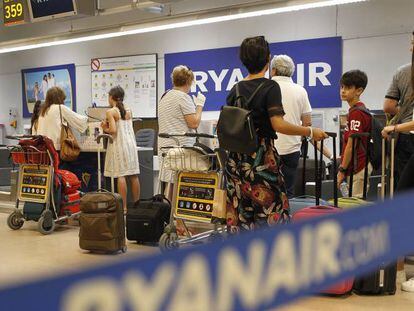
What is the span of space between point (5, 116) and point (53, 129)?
627cm

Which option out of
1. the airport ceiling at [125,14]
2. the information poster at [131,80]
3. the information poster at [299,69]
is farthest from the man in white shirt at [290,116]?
the information poster at [131,80]

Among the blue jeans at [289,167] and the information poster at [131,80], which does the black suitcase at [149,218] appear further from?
the information poster at [131,80]

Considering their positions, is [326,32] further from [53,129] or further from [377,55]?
[53,129]

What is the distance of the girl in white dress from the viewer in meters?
5.41

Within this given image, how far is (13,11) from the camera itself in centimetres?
728

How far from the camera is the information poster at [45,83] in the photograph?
10.4 meters

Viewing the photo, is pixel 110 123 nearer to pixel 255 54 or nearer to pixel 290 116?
pixel 290 116

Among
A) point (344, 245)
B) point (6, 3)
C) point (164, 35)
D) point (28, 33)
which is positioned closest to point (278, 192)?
point (344, 245)

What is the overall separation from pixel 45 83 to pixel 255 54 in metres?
8.70

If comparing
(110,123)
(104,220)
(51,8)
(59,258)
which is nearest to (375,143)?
(104,220)

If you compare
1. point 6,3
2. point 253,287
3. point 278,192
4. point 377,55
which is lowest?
point 278,192

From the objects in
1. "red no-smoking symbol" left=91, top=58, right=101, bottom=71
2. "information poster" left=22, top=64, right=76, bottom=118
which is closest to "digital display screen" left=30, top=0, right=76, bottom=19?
"red no-smoking symbol" left=91, top=58, right=101, bottom=71

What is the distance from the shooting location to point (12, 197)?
7172mm

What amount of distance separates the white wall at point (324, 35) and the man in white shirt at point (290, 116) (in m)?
3.66
